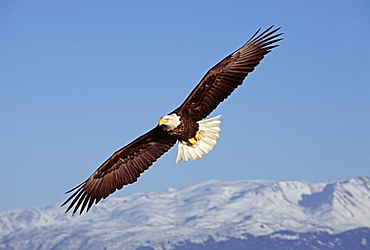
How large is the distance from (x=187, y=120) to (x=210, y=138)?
0.64m

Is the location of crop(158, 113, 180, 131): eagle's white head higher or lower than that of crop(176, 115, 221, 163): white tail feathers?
higher

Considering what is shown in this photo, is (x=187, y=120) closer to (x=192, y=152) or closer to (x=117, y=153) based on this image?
(x=192, y=152)

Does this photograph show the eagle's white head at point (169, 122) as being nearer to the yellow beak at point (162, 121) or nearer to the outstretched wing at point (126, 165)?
the yellow beak at point (162, 121)

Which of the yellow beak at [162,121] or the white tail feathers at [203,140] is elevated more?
the yellow beak at [162,121]

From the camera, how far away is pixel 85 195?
10.7m

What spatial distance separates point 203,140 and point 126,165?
119cm

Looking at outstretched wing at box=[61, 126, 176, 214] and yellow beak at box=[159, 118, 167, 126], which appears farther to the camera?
outstretched wing at box=[61, 126, 176, 214]

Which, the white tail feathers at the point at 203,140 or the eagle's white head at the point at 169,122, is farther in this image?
the white tail feathers at the point at 203,140

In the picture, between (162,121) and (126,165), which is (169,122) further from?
(126,165)

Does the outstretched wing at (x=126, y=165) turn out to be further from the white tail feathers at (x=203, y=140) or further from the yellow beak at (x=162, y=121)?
the yellow beak at (x=162, y=121)

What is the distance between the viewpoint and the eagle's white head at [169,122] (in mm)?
10094

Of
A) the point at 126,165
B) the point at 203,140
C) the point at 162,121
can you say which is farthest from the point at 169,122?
the point at 126,165

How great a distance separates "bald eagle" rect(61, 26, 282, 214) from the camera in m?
10.4

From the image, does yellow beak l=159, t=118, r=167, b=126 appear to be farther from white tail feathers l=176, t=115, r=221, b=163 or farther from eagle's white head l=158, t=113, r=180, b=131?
white tail feathers l=176, t=115, r=221, b=163
